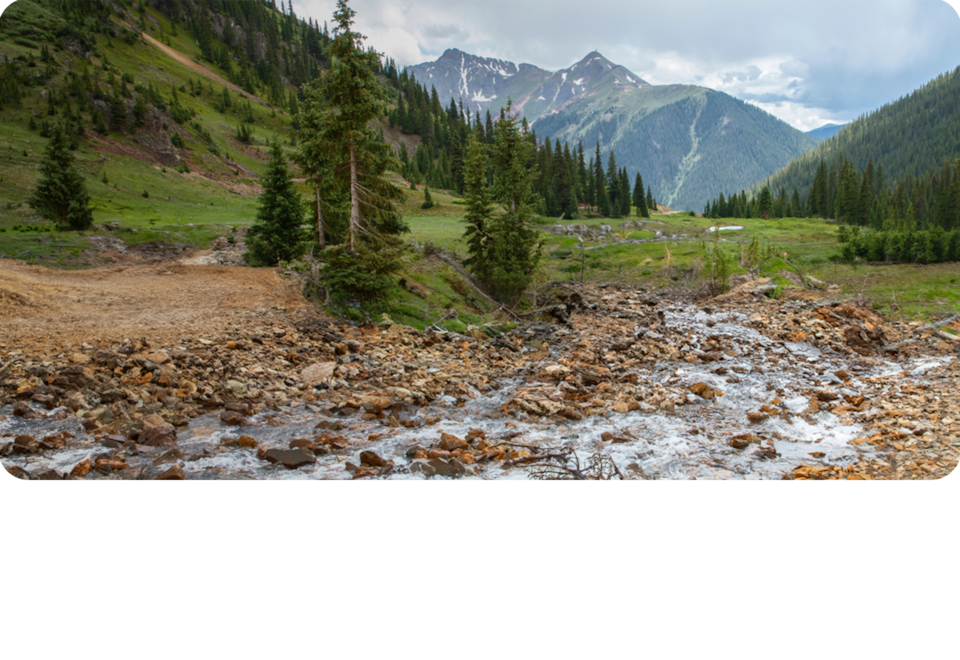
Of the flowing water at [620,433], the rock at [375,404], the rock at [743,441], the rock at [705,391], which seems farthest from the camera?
the rock at [705,391]

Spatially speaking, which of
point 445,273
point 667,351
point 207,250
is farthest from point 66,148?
point 667,351

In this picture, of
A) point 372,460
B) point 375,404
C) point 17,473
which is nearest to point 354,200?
point 375,404

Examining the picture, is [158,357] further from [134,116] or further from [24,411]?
[134,116]

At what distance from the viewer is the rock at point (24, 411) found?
6379 mm

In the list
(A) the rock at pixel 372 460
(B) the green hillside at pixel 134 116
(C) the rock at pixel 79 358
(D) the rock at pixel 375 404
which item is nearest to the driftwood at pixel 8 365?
(C) the rock at pixel 79 358

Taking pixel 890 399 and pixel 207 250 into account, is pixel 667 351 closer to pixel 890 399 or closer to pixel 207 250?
pixel 890 399

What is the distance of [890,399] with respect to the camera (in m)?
9.35

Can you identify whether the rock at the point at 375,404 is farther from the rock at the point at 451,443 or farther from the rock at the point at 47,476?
the rock at the point at 47,476

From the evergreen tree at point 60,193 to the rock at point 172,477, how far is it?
91.8 feet

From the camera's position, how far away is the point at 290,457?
602cm

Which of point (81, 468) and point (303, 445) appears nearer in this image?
point (81, 468)

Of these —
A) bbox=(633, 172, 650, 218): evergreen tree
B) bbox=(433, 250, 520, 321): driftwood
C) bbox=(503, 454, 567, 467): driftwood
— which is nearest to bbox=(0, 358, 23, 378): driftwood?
bbox=(503, 454, 567, 467): driftwood

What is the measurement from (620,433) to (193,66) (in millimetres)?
138490
